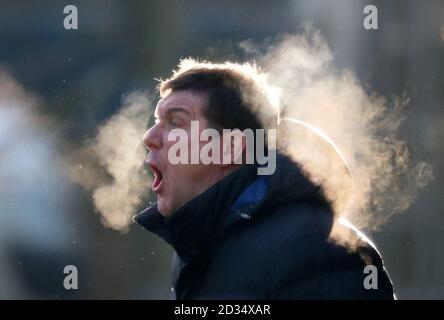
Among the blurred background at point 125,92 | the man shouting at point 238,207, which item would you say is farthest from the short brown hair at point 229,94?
the blurred background at point 125,92

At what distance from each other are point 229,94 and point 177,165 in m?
0.30

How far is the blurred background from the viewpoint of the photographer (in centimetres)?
935

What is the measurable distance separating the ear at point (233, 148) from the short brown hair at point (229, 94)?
0.14 feet

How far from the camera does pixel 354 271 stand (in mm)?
2705

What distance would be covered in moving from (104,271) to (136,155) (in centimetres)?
432

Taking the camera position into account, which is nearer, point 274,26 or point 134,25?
point 274,26

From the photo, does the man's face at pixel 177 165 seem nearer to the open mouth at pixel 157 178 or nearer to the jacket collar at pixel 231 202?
the open mouth at pixel 157 178

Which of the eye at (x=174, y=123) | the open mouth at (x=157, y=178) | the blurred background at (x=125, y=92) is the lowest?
the open mouth at (x=157, y=178)

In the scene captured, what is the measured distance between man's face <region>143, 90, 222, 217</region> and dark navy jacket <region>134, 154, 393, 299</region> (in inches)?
4.1

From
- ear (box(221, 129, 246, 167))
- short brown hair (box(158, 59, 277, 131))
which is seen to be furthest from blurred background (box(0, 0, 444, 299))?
ear (box(221, 129, 246, 167))

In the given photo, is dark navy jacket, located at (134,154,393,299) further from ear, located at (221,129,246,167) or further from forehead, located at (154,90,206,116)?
forehead, located at (154,90,206,116)

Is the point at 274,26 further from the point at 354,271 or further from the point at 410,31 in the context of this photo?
the point at 354,271

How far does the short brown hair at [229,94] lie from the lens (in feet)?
10.2

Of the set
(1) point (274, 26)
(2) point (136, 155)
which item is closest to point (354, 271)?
(2) point (136, 155)
